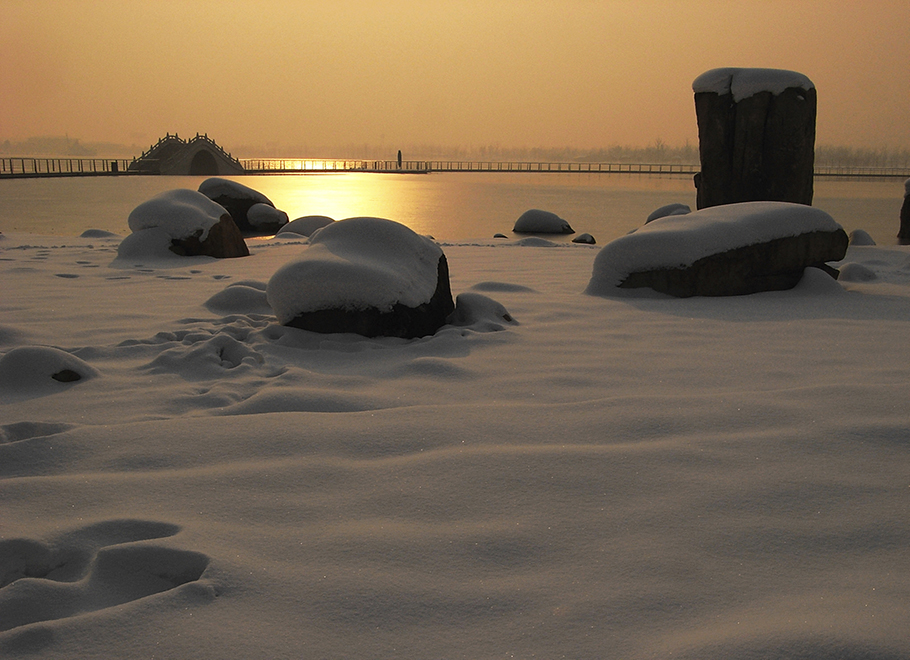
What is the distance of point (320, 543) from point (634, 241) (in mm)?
4059

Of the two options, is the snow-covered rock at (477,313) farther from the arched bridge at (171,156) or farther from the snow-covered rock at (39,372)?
the arched bridge at (171,156)

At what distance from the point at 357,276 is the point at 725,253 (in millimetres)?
2744

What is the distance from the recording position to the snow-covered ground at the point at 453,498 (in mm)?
1296

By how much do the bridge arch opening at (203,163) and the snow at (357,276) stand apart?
59.6m

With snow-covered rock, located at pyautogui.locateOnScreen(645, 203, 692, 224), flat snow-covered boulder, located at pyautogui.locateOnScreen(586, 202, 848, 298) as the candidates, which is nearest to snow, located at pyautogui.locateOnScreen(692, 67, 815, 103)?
flat snow-covered boulder, located at pyautogui.locateOnScreen(586, 202, 848, 298)

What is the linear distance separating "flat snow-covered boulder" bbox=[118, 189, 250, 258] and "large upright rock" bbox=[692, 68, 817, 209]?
222 inches

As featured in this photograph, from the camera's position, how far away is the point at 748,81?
741 cm

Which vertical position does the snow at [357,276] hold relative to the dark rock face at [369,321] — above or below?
above

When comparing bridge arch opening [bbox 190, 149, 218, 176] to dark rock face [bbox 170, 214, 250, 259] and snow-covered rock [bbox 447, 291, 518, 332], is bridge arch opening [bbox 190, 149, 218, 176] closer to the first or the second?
Answer: dark rock face [bbox 170, 214, 250, 259]

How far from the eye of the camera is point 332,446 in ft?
6.95

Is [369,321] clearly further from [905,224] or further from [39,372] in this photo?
[905,224]

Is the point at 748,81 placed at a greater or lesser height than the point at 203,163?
lesser

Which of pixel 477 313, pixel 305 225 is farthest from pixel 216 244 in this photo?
pixel 477 313

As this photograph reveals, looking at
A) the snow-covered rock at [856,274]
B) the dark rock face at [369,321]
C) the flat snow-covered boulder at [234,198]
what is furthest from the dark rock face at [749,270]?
the flat snow-covered boulder at [234,198]
